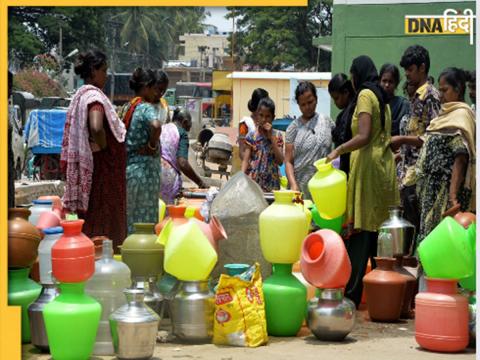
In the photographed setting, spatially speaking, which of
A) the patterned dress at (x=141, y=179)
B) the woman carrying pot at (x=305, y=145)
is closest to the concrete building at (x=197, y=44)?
the woman carrying pot at (x=305, y=145)

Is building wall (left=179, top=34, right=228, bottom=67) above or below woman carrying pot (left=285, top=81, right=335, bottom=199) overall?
above

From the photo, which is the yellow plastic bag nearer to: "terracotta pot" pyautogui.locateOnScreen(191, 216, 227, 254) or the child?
"terracotta pot" pyautogui.locateOnScreen(191, 216, 227, 254)

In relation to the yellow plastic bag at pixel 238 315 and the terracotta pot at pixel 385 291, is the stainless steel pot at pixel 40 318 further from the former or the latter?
the terracotta pot at pixel 385 291

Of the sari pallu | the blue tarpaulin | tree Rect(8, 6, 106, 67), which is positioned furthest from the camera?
tree Rect(8, 6, 106, 67)

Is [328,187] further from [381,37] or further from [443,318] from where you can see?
[381,37]

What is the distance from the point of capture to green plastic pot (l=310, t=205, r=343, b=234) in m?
5.93

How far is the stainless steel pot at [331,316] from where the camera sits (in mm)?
4988

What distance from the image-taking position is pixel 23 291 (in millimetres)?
4738

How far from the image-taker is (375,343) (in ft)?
16.6

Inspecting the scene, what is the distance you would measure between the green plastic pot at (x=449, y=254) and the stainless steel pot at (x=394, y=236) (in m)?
0.83

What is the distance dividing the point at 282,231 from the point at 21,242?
133 cm

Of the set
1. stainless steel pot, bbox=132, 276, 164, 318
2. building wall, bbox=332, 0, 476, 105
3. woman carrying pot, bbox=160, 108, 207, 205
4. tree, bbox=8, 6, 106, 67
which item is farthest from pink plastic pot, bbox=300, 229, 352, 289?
tree, bbox=8, 6, 106, 67

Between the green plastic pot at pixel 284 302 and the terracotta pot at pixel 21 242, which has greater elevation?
the terracotta pot at pixel 21 242

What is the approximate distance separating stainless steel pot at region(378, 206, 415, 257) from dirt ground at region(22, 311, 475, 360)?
2.06 ft
